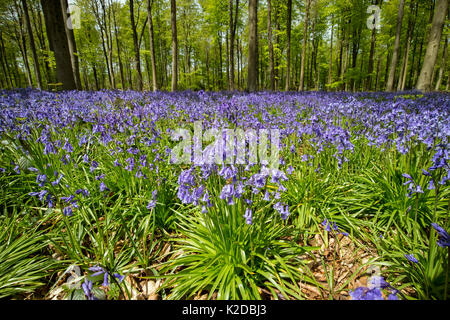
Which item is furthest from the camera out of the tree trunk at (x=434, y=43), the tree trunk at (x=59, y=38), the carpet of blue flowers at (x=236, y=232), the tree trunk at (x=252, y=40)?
the tree trunk at (x=252, y=40)

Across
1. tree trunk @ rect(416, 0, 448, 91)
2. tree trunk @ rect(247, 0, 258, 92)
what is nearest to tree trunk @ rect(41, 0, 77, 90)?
tree trunk @ rect(247, 0, 258, 92)

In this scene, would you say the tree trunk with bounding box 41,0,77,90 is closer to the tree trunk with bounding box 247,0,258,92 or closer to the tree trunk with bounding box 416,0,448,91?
the tree trunk with bounding box 247,0,258,92

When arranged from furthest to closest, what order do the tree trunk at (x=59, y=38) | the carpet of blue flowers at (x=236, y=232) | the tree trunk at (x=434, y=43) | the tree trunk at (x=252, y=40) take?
the tree trunk at (x=252, y=40) < the tree trunk at (x=434, y=43) < the tree trunk at (x=59, y=38) < the carpet of blue flowers at (x=236, y=232)

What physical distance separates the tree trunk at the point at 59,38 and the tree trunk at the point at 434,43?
16913 millimetres

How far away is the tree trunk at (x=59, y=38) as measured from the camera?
348 inches

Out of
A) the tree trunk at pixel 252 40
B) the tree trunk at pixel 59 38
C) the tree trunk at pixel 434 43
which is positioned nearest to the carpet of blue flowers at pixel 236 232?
the tree trunk at pixel 59 38

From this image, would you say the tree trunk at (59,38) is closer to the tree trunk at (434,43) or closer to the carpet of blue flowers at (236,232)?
the carpet of blue flowers at (236,232)

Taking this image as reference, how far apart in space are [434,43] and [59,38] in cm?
1718

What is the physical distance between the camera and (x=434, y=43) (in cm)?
973

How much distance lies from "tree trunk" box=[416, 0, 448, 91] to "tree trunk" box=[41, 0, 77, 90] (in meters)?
16.9
